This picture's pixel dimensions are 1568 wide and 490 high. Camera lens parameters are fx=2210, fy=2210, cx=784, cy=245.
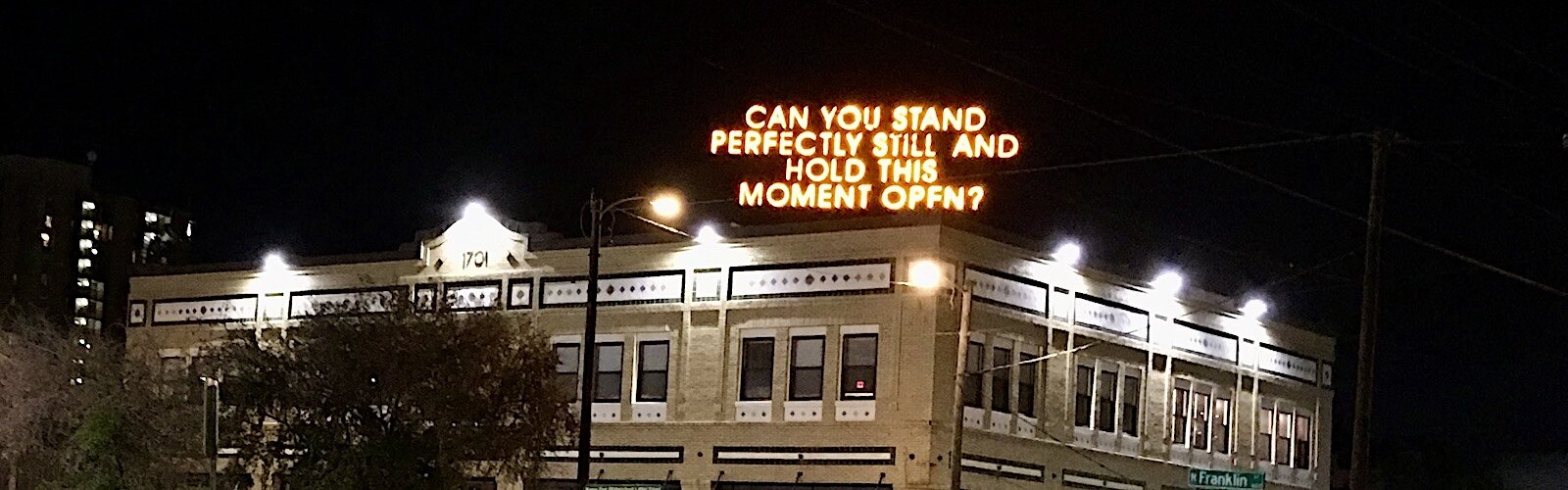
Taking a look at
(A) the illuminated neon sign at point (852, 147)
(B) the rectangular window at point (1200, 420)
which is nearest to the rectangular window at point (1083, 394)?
(B) the rectangular window at point (1200, 420)

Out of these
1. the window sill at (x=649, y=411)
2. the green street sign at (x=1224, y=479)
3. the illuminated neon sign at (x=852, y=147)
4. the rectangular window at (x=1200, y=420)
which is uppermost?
the illuminated neon sign at (x=852, y=147)

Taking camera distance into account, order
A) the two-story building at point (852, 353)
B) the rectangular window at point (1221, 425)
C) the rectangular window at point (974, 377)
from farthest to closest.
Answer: the rectangular window at point (1221, 425) → the rectangular window at point (974, 377) → the two-story building at point (852, 353)

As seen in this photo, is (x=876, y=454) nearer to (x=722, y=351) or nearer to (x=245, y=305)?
(x=722, y=351)

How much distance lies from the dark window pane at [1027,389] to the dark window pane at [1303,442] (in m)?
14.1

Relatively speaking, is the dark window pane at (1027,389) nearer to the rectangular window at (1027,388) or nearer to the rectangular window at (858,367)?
the rectangular window at (1027,388)

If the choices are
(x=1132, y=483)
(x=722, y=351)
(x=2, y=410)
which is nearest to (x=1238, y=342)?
(x=1132, y=483)

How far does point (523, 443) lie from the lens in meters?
41.8

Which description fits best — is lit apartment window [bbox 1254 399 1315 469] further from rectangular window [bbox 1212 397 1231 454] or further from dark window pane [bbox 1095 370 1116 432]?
dark window pane [bbox 1095 370 1116 432]

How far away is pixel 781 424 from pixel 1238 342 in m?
15.2

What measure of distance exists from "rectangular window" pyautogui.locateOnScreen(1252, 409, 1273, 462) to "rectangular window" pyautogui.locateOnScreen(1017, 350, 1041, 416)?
11.2m

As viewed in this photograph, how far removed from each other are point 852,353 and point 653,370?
562cm

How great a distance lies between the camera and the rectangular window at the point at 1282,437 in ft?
201

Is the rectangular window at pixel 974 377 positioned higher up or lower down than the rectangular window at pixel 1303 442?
higher up

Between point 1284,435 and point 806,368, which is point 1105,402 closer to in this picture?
point 806,368
